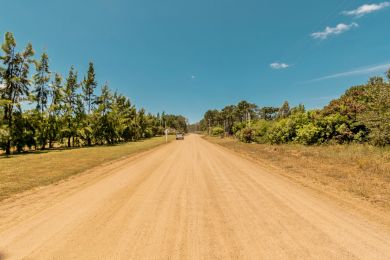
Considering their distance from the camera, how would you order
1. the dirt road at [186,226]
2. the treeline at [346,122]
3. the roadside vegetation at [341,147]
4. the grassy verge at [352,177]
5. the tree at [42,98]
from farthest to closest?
the tree at [42,98] < the treeline at [346,122] < the roadside vegetation at [341,147] < the grassy verge at [352,177] < the dirt road at [186,226]

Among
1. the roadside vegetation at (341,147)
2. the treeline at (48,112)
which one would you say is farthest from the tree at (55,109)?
the roadside vegetation at (341,147)

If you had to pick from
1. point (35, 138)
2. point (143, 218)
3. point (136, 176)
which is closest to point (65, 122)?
point (35, 138)

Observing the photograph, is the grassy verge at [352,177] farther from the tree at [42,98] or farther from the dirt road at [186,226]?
the tree at [42,98]

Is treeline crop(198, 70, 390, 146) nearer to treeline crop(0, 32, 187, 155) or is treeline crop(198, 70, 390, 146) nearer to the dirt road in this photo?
the dirt road

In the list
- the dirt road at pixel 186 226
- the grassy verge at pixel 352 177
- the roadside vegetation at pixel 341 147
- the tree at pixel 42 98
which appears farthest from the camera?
the tree at pixel 42 98

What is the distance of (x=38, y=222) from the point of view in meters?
4.68

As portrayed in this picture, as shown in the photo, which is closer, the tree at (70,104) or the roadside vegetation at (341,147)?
the roadside vegetation at (341,147)

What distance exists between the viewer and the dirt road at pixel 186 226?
342 cm

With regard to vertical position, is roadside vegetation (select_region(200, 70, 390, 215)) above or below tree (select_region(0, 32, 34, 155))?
below

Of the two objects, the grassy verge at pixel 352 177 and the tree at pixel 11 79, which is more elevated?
the tree at pixel 11 79

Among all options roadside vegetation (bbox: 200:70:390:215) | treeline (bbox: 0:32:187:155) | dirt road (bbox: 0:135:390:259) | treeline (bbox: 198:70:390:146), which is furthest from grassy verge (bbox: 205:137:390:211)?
treeline (bbox: 0:32:187:155)

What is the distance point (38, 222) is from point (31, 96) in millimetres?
30641

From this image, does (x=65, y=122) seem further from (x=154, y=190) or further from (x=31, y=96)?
(x=154, y=190)

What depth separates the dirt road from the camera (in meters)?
3.42
